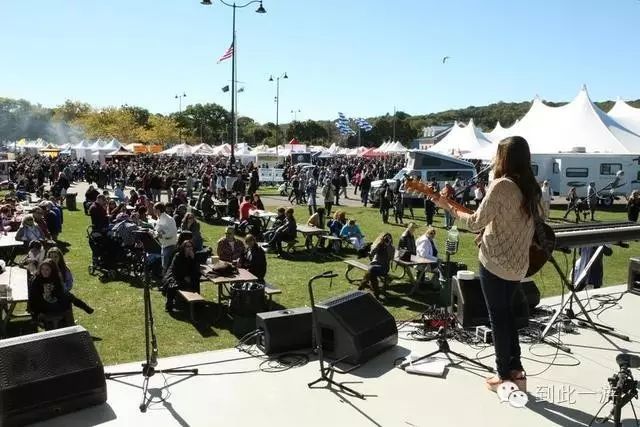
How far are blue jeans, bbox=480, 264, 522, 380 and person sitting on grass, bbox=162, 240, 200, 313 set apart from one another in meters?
5.43

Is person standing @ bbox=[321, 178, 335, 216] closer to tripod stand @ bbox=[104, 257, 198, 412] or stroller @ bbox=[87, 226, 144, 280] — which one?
stroller @ bbox=[87, 226, 144, 280]

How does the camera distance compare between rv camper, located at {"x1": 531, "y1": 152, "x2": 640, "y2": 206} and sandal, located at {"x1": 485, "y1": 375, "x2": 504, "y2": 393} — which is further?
rv camper, located at {"x1": 531, "y1": 152, "x2": 640, "y2": 206}

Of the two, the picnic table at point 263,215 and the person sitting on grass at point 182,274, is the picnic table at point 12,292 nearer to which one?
the person sitting on grass at point 182,274

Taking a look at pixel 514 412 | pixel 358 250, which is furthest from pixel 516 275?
pixel 358 250

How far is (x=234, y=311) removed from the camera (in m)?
8.42

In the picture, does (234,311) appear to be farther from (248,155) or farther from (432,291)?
(248,155)

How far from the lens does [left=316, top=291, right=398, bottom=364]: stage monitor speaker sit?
5691 mm

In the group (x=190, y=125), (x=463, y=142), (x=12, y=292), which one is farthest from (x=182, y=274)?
(x=190, y=125)

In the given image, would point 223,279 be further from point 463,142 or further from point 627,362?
point 463,142

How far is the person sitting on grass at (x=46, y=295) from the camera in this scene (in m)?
7.05

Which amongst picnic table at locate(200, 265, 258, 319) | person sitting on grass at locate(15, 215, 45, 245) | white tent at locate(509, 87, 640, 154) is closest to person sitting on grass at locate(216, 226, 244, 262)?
picnic table at locate(200, 265, 258, 319)

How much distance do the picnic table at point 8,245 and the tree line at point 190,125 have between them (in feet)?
226

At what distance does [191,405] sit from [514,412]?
9.04 feet

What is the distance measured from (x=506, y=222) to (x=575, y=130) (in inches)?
1081
